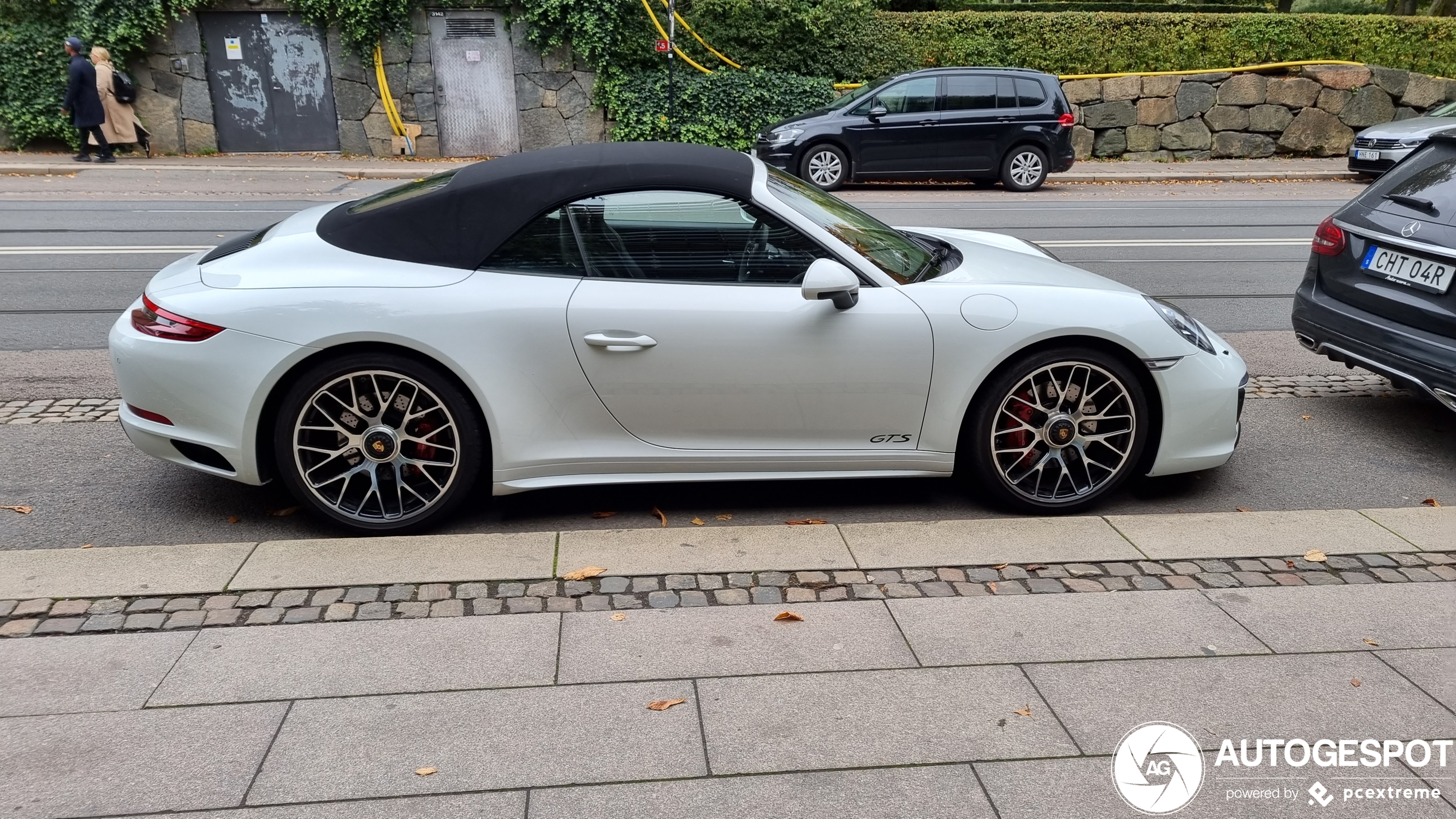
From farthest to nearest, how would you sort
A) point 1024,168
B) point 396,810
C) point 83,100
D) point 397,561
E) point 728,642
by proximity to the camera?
point 83,100 < point 1024,168 < point 397,561 < point 728,642 < point 396,810

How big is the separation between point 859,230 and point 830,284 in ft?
2.31

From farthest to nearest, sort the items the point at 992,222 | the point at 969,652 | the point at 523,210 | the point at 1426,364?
the point at 992,222
the point at 1426,364
the point at 523,210
the point at 969,652

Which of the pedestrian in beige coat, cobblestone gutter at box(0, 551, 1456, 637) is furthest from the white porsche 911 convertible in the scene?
the pedestrian in beige coat

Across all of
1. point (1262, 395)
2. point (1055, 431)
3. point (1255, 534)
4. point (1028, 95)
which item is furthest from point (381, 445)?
point (1028, 95)

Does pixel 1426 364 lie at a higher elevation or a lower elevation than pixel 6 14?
lower

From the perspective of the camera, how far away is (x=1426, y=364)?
16.3 ft

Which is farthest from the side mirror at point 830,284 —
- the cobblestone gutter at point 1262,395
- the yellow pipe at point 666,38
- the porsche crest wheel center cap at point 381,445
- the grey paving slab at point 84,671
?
the yellow pipe at point 666,38

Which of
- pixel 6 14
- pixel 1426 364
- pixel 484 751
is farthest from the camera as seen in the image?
pixel 6 14

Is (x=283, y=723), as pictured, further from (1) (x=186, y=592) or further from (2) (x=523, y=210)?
(2) (x=523, y=210)

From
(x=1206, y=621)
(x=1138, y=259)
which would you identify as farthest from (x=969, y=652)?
(x=1138, y=259)

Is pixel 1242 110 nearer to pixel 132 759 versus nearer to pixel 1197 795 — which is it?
pixel 1197 795

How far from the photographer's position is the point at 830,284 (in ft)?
12.9

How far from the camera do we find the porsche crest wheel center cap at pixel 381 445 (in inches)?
157

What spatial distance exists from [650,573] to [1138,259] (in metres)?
7.87
